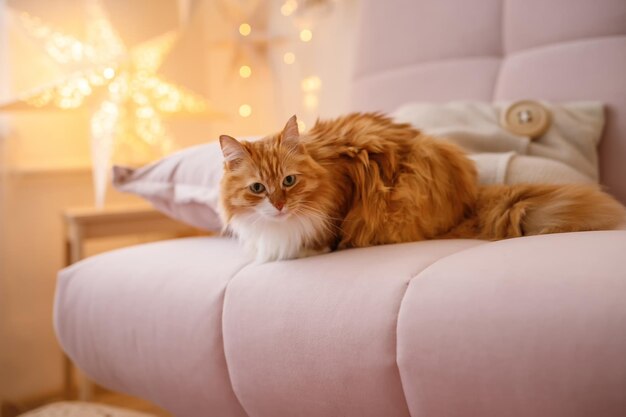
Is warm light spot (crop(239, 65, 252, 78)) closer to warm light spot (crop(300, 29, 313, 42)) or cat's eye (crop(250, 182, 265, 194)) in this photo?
warm light spot (crop(300, 29, 313, 42))

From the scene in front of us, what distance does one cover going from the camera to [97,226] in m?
1.95

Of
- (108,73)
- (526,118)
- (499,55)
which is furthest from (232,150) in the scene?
(108,73)

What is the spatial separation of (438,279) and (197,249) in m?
0.66

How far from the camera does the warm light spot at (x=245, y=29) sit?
2650 mm

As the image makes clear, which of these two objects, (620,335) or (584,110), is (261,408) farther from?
(584,110)

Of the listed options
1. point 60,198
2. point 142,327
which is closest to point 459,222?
A: point 142,327

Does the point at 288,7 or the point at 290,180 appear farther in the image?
the point at 288,7

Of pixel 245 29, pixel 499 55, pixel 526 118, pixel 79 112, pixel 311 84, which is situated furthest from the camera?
pixel 311 84

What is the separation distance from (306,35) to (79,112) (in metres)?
1.14

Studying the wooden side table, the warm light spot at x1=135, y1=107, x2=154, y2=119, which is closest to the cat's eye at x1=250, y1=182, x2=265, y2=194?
the wooden side table

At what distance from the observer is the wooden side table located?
1901 millimetres

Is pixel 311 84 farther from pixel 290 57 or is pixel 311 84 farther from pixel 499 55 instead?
pixel 499 55

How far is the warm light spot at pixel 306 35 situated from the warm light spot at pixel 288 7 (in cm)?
11

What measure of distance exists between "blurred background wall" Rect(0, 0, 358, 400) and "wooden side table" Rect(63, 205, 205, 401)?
155 mm
